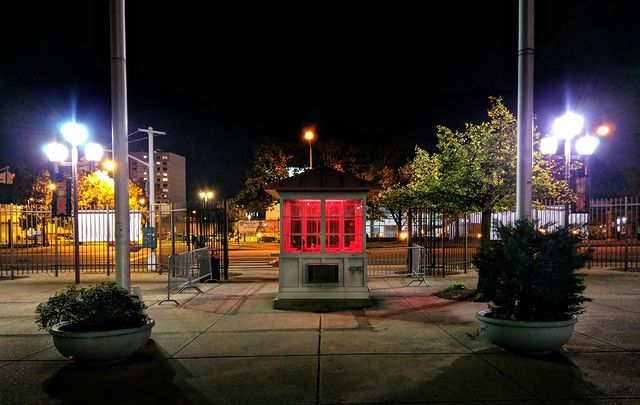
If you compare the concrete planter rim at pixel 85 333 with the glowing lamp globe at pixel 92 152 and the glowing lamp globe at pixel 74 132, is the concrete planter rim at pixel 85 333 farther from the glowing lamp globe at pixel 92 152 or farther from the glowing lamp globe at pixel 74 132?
the glowing lamp globe at pixel 92 152

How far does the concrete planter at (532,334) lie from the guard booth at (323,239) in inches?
163

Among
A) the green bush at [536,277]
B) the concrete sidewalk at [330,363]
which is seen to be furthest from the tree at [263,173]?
the green bush at [536,277]

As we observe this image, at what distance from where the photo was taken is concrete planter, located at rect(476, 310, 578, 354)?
6121mm

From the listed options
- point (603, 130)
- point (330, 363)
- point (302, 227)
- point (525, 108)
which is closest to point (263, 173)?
point (603, 130)

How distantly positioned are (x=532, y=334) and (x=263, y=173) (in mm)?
28471

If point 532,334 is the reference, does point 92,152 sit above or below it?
above

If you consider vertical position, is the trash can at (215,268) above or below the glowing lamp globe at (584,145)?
below

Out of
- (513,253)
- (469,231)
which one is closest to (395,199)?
(469,231)

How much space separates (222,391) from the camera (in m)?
5.17

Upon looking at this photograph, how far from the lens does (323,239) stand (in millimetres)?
10391

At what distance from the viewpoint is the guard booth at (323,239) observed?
10305mm

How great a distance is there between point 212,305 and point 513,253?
6.73 meters

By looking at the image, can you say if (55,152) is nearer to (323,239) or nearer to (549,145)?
(323,239)

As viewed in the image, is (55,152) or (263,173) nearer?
(55,152)
